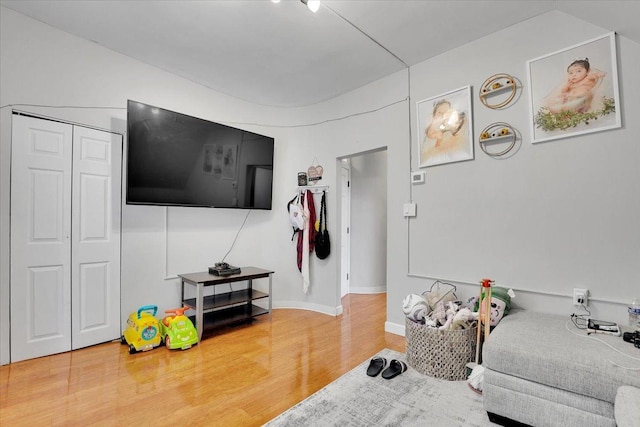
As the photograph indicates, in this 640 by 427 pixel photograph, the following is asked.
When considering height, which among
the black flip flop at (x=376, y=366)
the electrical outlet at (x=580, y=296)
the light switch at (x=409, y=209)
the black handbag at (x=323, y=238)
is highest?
the light switch at (x=409, y=209)

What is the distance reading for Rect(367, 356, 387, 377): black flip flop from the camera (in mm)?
2127

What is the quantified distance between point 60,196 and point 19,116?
2.29 feet

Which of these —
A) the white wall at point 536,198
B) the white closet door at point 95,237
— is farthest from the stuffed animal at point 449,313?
the white closet door at point 95,237

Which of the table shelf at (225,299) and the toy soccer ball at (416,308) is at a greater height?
the toy soccer ball at (416,308)

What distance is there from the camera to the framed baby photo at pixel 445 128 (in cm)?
257

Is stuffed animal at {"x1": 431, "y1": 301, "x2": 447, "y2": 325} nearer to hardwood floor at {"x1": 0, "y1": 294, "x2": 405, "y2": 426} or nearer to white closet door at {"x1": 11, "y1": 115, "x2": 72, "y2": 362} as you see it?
hardwood floor at {"x1": 0, "y1": 294, "x2": 405, "y2": 426}

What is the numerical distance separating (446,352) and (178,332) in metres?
2.30

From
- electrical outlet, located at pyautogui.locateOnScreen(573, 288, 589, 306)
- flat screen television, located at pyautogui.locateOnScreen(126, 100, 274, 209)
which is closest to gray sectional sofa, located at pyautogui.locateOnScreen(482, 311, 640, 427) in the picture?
electrical outlet, located at pyautogui.locateOnScreen(573, 288, 589, 306)

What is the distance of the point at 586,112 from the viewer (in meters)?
2.00

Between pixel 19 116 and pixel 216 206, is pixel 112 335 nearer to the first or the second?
pixel 216 206

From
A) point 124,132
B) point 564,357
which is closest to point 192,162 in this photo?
point 124,132

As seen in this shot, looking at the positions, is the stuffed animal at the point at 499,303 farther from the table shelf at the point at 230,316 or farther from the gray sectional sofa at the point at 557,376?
the table shelf at the point at 230,316

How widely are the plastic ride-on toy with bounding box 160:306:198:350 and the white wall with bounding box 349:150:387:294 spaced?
2.79m

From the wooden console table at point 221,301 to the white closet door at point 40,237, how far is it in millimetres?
1026
